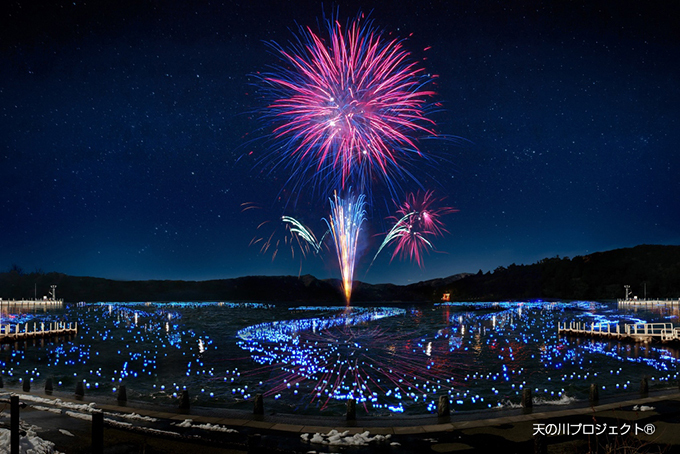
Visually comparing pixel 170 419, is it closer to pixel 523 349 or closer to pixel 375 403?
pixel 375 403

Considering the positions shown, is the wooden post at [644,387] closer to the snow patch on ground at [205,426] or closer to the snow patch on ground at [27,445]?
the snow patch on ground at [205,426]

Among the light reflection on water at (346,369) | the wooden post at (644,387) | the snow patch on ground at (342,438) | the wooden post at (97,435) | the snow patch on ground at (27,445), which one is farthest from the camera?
the light reflection on water at (346,369)

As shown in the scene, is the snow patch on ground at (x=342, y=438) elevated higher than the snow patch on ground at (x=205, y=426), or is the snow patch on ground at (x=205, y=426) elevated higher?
the snow patch on ground at (x=342, y=438)

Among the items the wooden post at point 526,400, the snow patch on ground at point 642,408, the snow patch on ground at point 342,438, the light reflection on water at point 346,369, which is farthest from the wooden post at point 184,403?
the snow patch on ground at point 642,408

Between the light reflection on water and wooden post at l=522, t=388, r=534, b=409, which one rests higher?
wooden post at l=522, t=388, r=534, b=409

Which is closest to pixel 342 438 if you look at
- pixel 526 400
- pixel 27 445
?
pixel 526 400

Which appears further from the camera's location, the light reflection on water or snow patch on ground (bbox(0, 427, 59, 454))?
the light reflection on water

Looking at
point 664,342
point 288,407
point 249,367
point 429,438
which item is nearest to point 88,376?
point 249,367

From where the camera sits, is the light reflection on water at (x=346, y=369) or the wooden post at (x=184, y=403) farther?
the light reflection on water at (x=346, y=369)

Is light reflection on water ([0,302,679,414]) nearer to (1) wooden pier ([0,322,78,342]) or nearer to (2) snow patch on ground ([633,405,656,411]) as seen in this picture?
(1) wooden pier ([0,322,78,342])

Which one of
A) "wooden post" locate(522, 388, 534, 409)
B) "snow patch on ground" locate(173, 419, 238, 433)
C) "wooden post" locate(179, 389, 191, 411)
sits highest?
"wooden post" locate(522, 388, 534, 409)

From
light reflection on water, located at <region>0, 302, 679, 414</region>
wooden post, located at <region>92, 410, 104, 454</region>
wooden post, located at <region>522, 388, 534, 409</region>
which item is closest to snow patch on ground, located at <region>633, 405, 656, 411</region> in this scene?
wooden post, located at <region>522, 388, 534, 409</region>

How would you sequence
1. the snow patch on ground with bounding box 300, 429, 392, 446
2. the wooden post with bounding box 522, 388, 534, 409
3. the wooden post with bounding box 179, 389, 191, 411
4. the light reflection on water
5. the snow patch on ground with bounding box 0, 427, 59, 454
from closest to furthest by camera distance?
the snow patch on ground with bounding box 0, 427, 59, 454 → the snow patch on ground with bounding box 300, 429, 392, 446 → the wooden post with bounding box 522, 388, 534, 409 → the wooden post with bounding box 179, 389, 191, 411 → the light reflection on water
